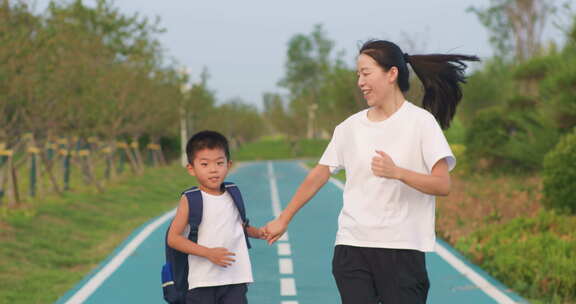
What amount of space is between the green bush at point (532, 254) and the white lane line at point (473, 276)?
191 millimetres

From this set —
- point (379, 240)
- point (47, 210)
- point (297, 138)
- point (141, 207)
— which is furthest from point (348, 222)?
point (297, 138)

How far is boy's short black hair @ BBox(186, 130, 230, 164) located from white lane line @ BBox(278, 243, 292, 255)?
711 centimetres

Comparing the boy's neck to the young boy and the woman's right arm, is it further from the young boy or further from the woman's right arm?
the woman's right arm

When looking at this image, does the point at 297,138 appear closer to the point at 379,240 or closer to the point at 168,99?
the point at 168,99

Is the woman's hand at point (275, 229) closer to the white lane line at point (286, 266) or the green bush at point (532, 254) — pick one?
the green bush at point (532, 254)

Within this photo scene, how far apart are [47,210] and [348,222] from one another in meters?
12.6

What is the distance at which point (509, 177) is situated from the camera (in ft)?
73.4

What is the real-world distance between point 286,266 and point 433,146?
640cm

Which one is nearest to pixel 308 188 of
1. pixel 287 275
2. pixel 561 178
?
pixel 287 275

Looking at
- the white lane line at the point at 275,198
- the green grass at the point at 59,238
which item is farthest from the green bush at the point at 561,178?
the green grass at the point at 59,238

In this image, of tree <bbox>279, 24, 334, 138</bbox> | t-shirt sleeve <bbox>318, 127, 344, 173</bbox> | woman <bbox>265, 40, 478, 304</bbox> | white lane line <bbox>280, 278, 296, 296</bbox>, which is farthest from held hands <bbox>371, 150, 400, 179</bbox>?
tree <bbox>279, 24, 334, 138</bbox>

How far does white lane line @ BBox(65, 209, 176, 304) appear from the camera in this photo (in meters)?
9.15

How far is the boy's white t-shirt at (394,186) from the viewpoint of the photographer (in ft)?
16.1

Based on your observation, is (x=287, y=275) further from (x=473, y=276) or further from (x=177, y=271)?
(x=177, y=271)
